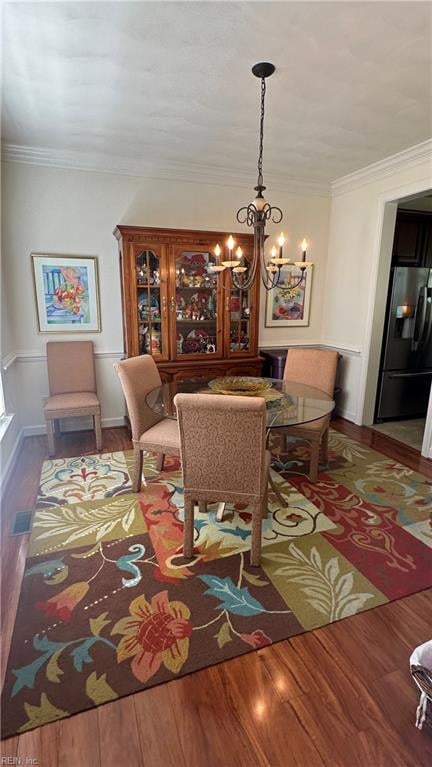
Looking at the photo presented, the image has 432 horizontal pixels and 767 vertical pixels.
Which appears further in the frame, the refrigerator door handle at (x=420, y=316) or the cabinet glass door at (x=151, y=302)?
the refrigerator door handle at (x=420, y=316)

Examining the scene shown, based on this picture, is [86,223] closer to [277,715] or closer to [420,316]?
[420,316]

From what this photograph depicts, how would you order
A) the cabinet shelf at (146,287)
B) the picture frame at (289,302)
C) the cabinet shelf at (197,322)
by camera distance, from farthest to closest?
the picture frame at (289,302)
the cabinet shelf at (197,322)
the cabinet shelf at (146,287)

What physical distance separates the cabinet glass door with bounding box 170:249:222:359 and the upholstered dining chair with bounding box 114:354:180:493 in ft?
3.40

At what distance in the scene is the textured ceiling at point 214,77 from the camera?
1694mm

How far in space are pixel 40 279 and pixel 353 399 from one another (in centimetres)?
348

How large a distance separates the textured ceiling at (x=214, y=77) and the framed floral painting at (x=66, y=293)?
962 mm

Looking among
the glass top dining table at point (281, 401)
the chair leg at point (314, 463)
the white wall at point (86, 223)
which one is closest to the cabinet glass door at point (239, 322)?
the white wall at point (86, 223)

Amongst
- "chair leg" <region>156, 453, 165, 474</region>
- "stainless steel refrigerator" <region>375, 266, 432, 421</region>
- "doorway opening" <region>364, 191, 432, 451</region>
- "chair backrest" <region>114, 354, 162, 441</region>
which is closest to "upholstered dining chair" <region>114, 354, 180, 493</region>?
"chair backrest" <region>114, 354, 162, 441</region>

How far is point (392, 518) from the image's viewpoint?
2402 millimetres

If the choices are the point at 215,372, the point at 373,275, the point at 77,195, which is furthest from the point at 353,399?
the point at 77,195

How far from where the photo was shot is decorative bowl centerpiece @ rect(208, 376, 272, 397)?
2436 mm

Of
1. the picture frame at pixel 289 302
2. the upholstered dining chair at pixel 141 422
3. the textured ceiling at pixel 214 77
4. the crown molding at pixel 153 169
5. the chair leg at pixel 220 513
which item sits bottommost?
the chair leg at pixel 220 513

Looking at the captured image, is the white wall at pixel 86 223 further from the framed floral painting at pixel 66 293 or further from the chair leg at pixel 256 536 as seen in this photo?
the chair leg at pixel 256 536

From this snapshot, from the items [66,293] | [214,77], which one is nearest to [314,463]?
[214,77]
